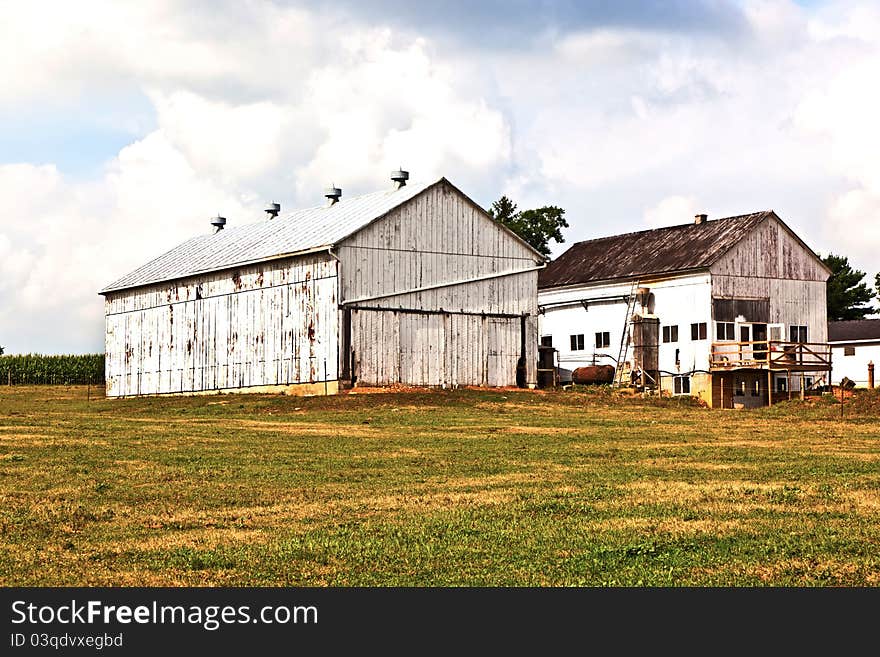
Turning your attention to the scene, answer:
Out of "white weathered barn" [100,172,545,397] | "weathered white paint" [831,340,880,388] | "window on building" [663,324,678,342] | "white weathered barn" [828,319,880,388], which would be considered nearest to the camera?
"white weathered barn" [100,172,545,397]

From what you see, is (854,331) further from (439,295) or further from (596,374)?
(439,295)

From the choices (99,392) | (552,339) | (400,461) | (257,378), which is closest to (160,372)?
(257,378)

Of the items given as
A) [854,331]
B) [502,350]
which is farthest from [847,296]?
[502,350]

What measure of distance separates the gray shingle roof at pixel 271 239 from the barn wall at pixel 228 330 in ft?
2.14

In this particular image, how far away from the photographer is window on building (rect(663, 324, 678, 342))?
2371 inches

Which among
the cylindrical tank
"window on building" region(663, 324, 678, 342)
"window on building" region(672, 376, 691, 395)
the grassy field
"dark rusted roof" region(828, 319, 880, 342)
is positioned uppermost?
"dark rusted roof" region(828, 319, 880, 342)

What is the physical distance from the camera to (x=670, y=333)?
199 ft

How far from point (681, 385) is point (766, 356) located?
12.8ft

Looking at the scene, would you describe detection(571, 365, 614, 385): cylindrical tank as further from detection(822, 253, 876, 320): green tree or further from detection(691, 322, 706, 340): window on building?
detection(822, 253, 876, 320): green tree

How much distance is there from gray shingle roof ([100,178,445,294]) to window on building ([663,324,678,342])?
1288 cm

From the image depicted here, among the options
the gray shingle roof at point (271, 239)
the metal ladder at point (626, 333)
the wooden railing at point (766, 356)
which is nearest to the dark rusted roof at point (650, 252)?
the metal ladder at point (626, 333)

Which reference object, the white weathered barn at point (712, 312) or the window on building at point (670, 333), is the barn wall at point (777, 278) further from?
the window on building at point (670, 333)

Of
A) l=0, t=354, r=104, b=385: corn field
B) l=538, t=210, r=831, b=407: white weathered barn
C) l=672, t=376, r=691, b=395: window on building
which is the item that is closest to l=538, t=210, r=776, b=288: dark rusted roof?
l=538, t=210, r=831, b=407: white weathered barn

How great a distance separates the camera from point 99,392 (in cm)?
7638
